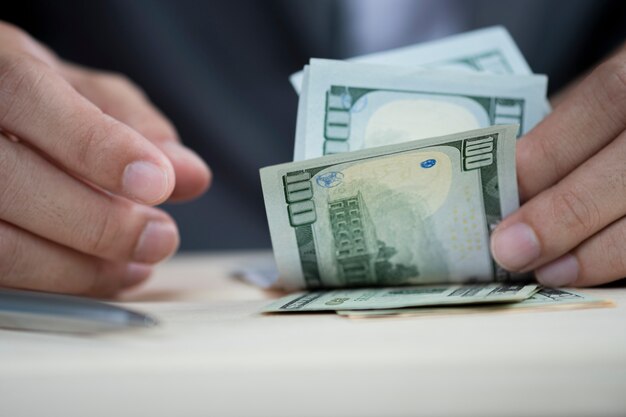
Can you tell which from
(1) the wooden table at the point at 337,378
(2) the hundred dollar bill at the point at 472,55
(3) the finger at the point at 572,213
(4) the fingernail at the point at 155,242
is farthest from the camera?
(2) the hundred dollar bill at the point at 472,55

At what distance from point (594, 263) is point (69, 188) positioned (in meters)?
0.60

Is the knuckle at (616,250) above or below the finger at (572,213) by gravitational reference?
below

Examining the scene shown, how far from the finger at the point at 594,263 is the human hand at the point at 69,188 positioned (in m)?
0.43

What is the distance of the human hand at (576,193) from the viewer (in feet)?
2.15

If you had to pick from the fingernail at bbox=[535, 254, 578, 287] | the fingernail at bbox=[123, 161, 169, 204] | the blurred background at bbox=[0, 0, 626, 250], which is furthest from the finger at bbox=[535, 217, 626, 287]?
the blurred background at bbox=[0, 0, 626, 250]

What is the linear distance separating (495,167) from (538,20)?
1.00m

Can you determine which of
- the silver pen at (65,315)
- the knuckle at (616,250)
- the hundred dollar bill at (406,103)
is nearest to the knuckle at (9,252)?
the silver pen at (65,315)

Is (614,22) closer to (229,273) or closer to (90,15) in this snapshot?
(229,273)

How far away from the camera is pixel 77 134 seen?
0.68 meters

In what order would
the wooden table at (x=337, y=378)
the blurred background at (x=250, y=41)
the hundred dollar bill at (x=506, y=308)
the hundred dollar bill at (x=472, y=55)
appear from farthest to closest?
the blurred background at (x=250, y=41)
the hundred dollar bill at (x=472, y=55)
the hundred dollar bill at (x=506, y=308)
the wooden table at (x=337, y=378)

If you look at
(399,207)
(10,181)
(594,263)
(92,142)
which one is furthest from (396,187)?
(10,181)

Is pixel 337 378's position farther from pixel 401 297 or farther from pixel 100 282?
pixel 100 282

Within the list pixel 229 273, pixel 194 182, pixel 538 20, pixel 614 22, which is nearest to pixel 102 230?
pixel 194 182

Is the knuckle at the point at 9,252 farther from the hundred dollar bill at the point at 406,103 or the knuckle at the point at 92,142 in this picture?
the hundred dollar bill at the point at 406,103
